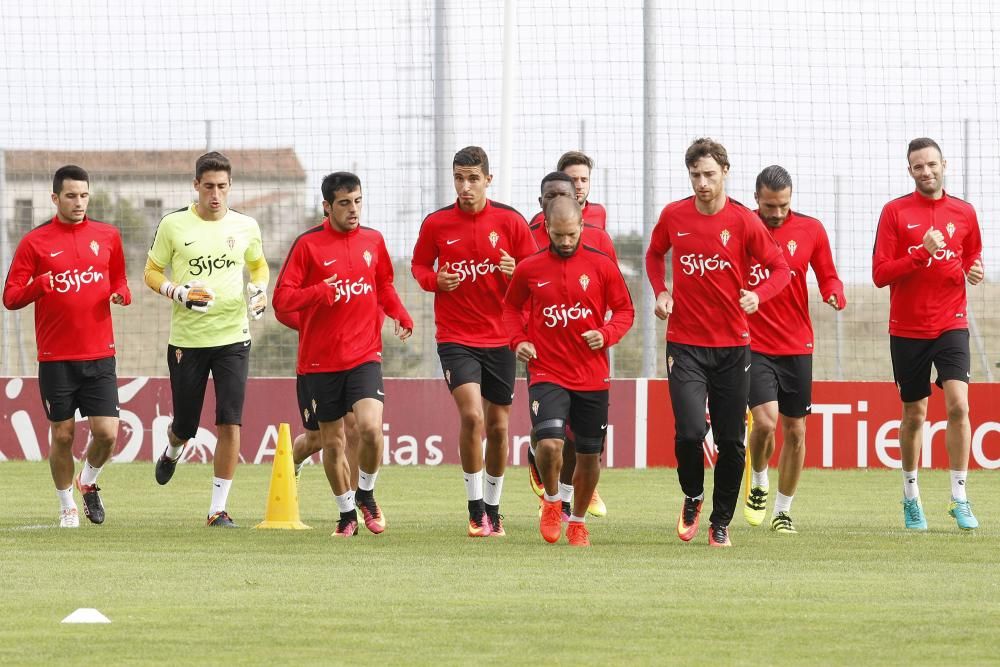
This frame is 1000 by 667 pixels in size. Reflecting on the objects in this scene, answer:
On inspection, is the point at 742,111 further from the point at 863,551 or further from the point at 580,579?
the point at 580,579

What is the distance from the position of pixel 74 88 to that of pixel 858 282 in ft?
29.1

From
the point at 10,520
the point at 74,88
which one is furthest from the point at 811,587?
the point at 74,88

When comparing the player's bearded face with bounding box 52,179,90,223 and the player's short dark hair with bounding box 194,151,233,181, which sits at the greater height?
the player's short dark hair with bounding box 194,151,233,181

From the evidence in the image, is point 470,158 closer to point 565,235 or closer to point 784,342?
point 565,235

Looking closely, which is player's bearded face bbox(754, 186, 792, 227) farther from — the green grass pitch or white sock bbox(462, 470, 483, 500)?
white sock bbox(462, 470, 483, 500)

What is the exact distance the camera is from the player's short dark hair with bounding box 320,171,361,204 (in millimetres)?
10523

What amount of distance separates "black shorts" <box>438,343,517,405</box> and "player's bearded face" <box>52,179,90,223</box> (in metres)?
2.56

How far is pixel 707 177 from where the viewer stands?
975cm

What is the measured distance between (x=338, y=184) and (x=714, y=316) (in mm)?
2452

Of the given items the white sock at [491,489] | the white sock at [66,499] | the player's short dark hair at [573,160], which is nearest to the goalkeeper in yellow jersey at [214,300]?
the white sock at [66,499]

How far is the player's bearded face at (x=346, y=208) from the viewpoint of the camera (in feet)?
34.7

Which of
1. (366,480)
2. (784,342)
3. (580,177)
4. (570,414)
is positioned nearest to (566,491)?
(570,414)

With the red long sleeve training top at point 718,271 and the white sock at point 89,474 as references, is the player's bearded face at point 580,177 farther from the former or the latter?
the white sock at point 89,474

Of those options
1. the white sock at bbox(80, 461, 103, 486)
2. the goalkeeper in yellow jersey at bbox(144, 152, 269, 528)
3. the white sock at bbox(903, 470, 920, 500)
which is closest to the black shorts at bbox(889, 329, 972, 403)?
the white sock at bbox(903, 470, 920, 500)
